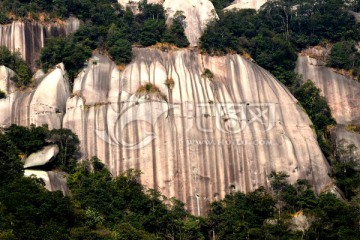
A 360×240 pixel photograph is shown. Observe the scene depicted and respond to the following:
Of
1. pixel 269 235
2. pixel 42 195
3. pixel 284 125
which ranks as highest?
pixel 284 125

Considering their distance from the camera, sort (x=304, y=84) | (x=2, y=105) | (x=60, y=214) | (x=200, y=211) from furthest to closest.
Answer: (x=304, y=84) → (x=2, y=105) → (x=200, y=211) → (x=60, y=214)

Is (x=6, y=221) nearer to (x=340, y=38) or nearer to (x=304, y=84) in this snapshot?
(x=304, y=84)

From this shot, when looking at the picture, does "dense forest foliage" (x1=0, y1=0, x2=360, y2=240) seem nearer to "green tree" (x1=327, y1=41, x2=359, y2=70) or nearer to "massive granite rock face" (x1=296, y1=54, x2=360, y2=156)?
"green tree" (x1=327, y1=41, x2=359, y2=70)

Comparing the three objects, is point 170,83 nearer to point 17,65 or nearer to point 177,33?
point 177,33

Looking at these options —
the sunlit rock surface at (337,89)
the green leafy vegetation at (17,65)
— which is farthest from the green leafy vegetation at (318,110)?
the green leafy vegetation at (17,65)

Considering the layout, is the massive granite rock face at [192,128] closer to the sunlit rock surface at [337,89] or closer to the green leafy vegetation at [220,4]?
the sunlit rock surface at [337,89]

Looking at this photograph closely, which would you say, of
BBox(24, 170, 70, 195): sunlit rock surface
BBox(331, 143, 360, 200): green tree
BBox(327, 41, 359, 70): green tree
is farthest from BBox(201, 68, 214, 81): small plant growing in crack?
BBox(24, 170, 70, 195): sunlit rock surface

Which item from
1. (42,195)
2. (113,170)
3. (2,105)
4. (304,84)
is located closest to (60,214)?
(42,195)
